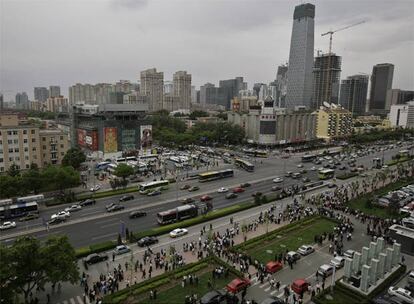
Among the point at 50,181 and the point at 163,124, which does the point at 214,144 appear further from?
the point at 50,181

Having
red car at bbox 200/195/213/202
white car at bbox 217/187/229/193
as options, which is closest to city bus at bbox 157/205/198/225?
red car at bbox 200/195/213/202

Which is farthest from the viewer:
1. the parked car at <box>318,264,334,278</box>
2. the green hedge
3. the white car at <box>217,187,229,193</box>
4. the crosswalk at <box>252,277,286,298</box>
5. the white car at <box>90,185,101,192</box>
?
the green hedge

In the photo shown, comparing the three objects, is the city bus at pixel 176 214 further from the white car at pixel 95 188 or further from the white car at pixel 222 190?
the white car at pixel 95 188

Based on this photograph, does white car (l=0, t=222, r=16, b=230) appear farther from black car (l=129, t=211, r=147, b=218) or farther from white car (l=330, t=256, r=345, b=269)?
white car (l=330, t=256, r=345, b=269)

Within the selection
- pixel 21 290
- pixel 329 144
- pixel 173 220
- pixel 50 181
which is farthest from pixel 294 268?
pixel 329 144

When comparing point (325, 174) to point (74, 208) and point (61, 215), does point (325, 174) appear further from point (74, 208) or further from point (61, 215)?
point (61, 215)
